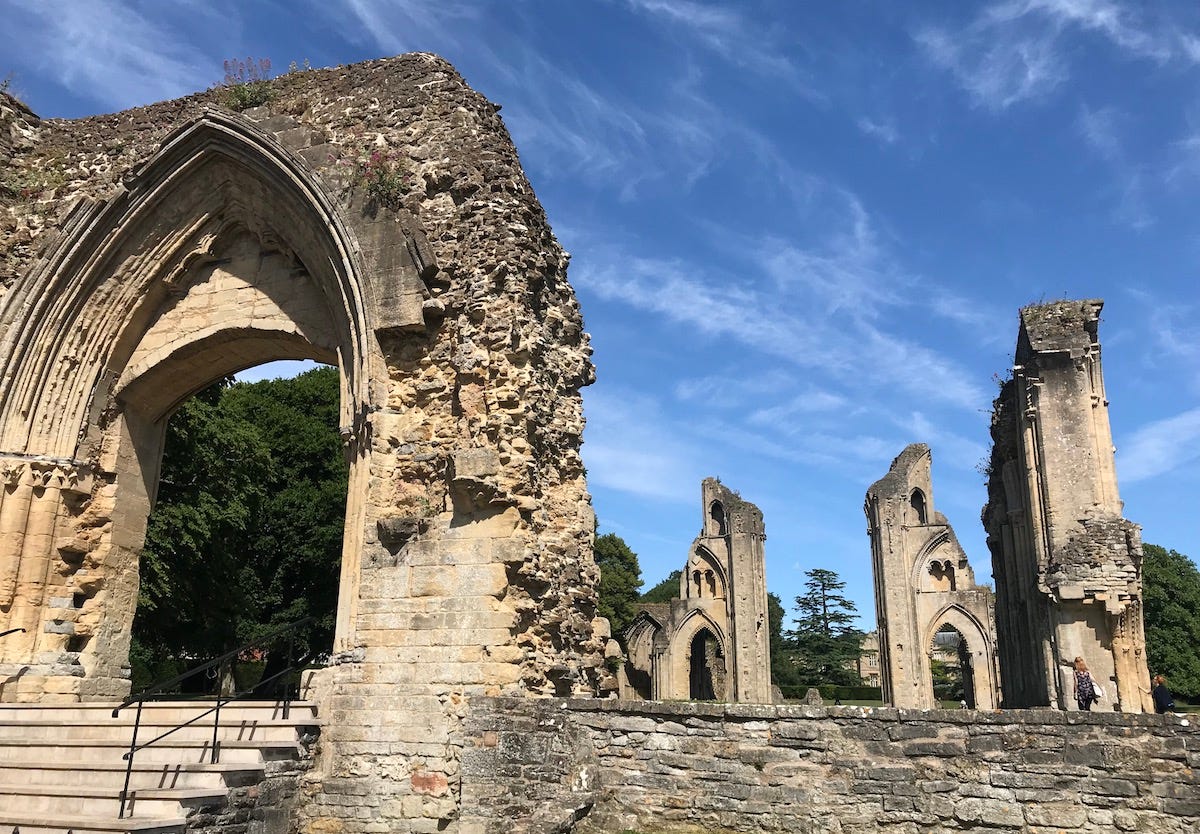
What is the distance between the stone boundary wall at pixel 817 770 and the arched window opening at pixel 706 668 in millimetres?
30037

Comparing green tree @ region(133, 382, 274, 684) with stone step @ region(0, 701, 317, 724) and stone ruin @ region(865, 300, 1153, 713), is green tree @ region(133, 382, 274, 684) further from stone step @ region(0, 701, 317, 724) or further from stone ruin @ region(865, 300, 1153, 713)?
stone ruin @ region(865, 300, 1153, 713)

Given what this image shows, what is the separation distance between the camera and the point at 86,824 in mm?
5246

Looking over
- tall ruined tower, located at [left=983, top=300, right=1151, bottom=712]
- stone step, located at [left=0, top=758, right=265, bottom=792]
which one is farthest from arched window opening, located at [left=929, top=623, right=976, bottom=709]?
stone step, located at [left=0, top=758, right=265, bottom=792]

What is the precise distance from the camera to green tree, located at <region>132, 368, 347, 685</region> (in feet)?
48.4

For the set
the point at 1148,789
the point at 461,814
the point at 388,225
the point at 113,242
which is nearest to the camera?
the point at 1148,789

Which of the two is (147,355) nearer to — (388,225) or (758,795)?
(388,225)

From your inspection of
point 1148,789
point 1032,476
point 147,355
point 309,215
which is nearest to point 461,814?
point 1148,789

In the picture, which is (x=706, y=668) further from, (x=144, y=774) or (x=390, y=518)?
(x=144, y=774)

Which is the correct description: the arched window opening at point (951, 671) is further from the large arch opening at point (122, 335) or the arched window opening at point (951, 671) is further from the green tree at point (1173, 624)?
the large arch opening at point (122, 335)

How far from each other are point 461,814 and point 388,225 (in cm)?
486

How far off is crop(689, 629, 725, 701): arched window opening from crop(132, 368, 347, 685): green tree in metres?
18.1

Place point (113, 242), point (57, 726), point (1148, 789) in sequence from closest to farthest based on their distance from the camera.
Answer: point (1148, 789) < point (57, 726) < point (113, 242)

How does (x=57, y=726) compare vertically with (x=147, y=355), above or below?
below

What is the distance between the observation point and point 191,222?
9438 mm
